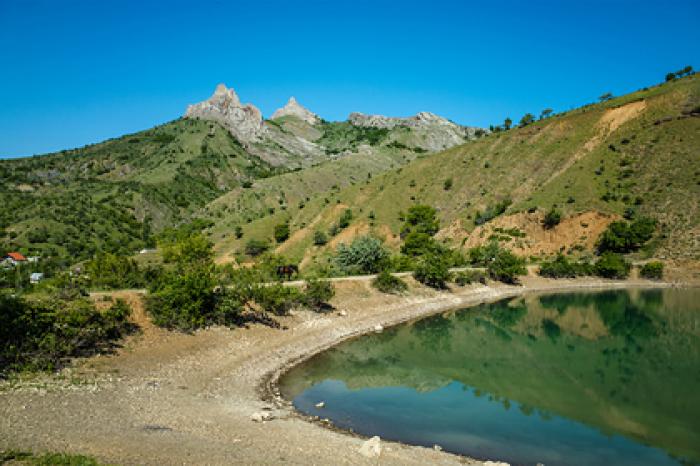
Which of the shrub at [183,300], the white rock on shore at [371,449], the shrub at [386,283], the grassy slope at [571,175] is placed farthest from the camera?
the grassy slope at [571,175]

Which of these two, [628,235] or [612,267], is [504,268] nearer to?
[612,267]

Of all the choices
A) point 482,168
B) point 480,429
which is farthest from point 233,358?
point 482,168

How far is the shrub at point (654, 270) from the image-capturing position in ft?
189

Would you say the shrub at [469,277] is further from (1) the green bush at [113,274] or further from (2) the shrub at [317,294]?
(1) the green bush at [113,274]

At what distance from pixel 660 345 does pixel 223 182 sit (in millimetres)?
137489

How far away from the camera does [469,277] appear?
54781 mm

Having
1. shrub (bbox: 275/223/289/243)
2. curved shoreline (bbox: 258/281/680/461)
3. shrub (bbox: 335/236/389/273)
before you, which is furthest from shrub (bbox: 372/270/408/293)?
shrub (bbox: 275/223/289/243)

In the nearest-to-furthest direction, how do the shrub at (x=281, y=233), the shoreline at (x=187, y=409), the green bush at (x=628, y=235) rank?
the shoreline at (x=187, y=409), the green bush at (x=628, y=235), the shrub at (x=281, y=233)

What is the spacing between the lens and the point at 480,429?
1816cm

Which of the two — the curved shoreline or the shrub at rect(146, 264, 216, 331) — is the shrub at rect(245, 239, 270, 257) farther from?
the shrub at rect(146, 264, 216, 331)

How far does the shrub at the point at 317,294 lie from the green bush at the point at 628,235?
44016 millimetres

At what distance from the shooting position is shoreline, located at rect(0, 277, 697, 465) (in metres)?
12.7

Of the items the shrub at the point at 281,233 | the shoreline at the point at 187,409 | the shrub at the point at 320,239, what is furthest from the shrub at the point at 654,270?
the shrub at the point at 281,233

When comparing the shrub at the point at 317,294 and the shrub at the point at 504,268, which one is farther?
the shrub at the point at 504,268
